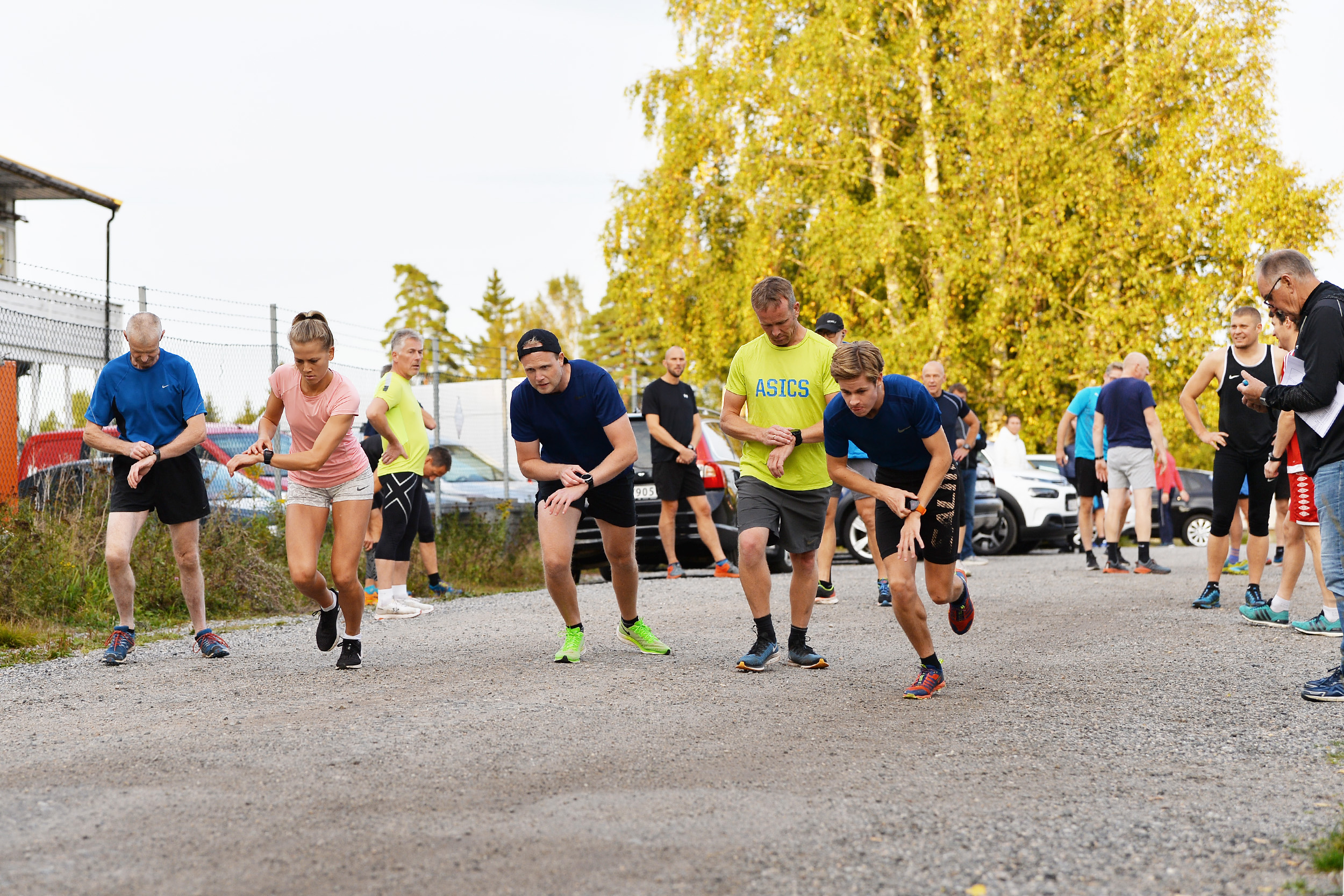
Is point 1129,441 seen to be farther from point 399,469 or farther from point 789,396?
point 399,469

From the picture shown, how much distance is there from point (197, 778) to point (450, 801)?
0.97 metres

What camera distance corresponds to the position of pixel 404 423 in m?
10.2

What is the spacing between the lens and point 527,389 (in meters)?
6.98

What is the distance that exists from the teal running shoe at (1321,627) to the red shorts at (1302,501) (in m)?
0.61

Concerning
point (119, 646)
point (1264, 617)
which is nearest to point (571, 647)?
point (119, 646)

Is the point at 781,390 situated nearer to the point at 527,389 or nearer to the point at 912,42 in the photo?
the point at 527,389

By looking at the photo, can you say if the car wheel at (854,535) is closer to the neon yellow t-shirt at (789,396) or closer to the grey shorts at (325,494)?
the neon yellow t-shirt at (789,396)

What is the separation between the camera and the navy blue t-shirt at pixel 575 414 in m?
6.93

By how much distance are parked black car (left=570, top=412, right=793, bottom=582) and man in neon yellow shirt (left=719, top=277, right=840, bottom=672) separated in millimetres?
5568

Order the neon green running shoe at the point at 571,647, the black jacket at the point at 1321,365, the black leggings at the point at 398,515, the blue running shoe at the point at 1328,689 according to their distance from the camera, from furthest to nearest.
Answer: the black leggings at the point at 398,515
the neon green running shoe at the point at 571,647
the blue running shoe at the point at 1328,689
the black jacket at the point at 1321,365

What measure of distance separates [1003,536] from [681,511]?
638 centimetres

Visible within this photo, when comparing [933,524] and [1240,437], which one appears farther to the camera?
[1240,437]

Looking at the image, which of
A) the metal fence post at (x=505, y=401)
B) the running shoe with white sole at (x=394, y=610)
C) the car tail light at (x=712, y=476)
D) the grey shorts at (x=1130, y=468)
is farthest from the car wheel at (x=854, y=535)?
the running shoe with white sole at (x=394, y=610)

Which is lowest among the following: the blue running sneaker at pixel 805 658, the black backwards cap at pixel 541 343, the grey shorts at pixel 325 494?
the blue running sneaker at pixel 805 658
